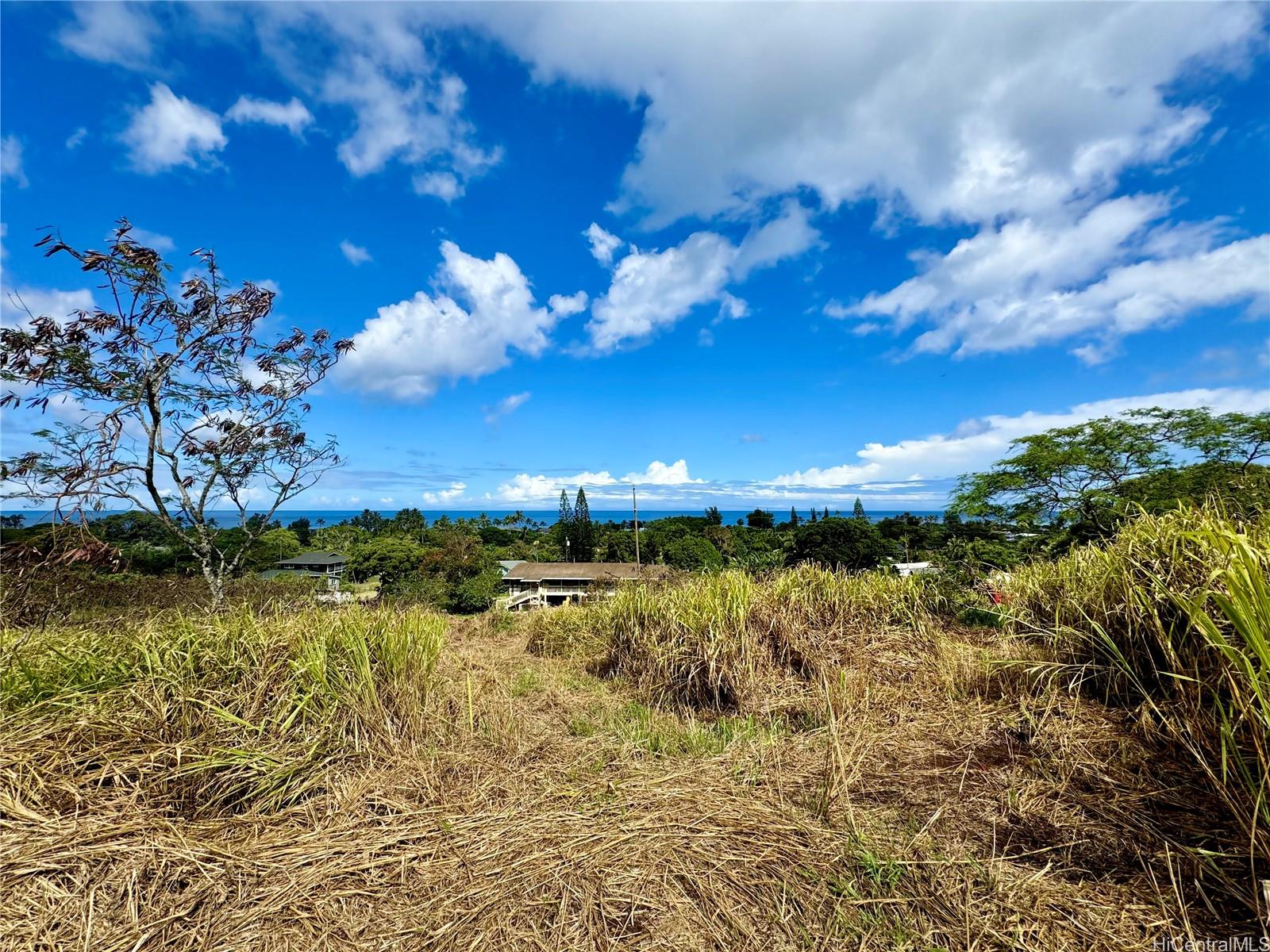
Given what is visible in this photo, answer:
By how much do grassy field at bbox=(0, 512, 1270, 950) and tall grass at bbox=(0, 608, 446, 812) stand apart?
0.02 metres

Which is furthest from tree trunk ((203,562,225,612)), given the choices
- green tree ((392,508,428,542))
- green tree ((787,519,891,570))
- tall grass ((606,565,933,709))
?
green tree ((392,508,428,542))

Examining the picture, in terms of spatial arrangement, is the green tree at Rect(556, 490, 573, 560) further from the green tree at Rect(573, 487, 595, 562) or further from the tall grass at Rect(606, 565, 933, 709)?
the tall grass at Rect(606, 565, 933, 709)

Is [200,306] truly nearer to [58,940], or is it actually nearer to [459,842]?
[58,940]

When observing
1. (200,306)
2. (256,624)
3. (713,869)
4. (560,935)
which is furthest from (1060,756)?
(200,306)

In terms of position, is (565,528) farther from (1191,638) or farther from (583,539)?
(1191,638)

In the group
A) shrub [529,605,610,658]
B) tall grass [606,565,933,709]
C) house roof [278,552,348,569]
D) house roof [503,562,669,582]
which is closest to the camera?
tall grass [606,565,933,709]

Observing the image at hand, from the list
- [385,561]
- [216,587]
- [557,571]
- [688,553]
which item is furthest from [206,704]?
[557,571]

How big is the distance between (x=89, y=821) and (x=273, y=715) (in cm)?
72

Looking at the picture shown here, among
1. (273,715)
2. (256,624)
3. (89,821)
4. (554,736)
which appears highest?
(256,624)

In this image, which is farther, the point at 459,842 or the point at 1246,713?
the point at 459,842

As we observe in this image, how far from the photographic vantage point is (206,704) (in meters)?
2.58

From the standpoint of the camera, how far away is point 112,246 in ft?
13.3

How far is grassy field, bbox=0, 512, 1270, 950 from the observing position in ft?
5.63

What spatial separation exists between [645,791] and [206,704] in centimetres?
231
